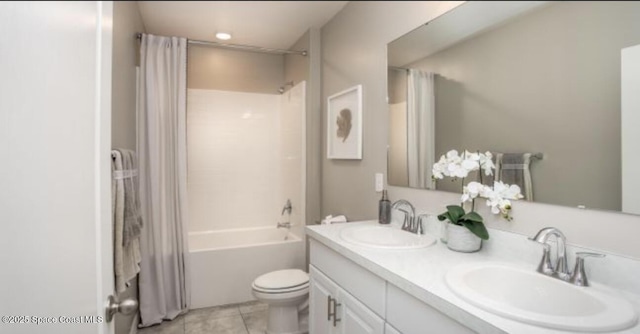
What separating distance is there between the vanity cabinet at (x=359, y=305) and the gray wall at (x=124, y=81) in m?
0.95

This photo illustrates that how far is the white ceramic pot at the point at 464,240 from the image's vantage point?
129 centimetres

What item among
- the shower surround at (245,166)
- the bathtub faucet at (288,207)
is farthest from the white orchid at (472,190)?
the bathtub faucet at (288,207)

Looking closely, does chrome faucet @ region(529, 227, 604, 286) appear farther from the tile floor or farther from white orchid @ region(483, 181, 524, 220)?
the tile floor

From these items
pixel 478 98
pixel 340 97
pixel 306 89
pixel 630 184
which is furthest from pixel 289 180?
pixel 630 184

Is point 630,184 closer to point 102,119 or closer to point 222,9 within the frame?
point 102,119

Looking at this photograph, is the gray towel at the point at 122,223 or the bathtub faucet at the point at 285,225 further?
the bathtub faucet at the point at 285,225

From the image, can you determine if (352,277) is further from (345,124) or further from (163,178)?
(163,178)

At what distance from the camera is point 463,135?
149 centimetres

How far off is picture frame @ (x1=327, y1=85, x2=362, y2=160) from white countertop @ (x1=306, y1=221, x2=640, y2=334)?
87 centimetres

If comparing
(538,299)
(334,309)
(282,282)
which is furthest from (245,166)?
(538,299)

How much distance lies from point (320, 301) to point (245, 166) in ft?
7.06

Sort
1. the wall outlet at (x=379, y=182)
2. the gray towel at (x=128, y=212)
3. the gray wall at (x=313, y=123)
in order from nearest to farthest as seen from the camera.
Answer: the gray towel at (x=128, y=212)
the wall outlet at (x=379, y=182)
the gray wall at (x=313, y=123)

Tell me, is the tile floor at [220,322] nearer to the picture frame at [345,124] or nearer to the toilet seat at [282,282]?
the toilet seat at [282,282]

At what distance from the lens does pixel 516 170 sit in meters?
1.25
